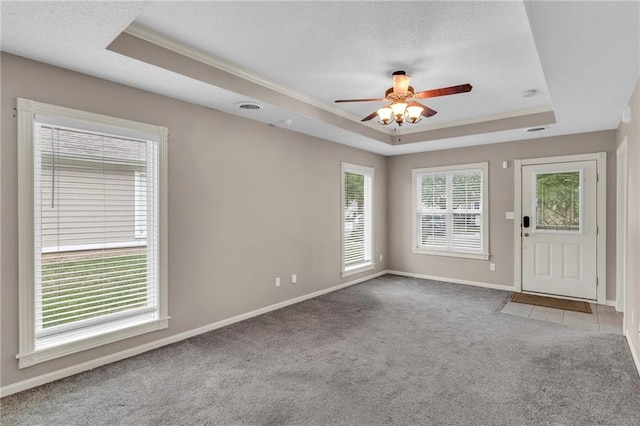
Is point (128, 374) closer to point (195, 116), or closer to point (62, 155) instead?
point (62, 155)

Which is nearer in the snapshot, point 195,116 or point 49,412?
point 49,412

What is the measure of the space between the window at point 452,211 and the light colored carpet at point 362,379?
2.04 metres

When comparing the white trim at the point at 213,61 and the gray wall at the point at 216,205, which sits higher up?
the white trim at the point at 213,61

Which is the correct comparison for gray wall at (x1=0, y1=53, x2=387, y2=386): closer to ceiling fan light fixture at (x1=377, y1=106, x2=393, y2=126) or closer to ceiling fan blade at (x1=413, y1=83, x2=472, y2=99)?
ceiling fan light fixture at (x1=377, y1=106, x2=393, y2=126)

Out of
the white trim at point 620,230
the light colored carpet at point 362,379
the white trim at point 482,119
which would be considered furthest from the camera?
the white trim at point 482,119

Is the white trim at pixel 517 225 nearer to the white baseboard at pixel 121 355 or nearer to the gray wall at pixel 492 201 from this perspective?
the gray wall at pixel 492 201

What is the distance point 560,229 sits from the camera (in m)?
5.00

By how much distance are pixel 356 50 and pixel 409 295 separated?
367 cm

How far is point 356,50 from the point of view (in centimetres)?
282

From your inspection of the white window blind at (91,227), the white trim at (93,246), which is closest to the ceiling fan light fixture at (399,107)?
the white window blind at (91,227)

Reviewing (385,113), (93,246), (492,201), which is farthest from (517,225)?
(93,246)

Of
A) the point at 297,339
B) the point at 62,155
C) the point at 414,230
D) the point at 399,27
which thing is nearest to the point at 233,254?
the point at 297,339

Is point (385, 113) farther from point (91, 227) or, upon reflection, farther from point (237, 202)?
point (91, 227)

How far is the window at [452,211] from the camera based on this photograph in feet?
18.9
